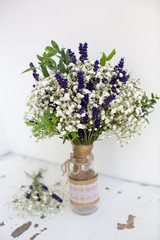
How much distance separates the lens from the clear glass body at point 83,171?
3.14 ft

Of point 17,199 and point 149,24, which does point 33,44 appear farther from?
point 17,199

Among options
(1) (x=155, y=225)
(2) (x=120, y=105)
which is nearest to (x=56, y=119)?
(2) (x=120, y=105)

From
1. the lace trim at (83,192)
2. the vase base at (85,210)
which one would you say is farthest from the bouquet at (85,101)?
the vase base at (85,210)

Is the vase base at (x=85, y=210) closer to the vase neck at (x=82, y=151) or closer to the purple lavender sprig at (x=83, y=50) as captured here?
the vase neck at (x=82, y=151)

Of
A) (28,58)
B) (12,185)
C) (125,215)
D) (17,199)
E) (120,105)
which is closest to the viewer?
(120,105)

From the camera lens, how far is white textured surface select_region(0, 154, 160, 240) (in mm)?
870

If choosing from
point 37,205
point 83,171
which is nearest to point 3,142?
point 37,205

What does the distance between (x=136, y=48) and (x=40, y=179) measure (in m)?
0.89

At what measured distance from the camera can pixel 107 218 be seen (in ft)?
3.13

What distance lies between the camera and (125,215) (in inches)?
37.9

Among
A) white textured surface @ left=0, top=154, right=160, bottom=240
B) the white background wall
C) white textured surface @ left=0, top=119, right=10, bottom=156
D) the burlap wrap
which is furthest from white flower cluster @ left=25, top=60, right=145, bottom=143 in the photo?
white textured surface @ left=0, top=119, right=10, bottom=156

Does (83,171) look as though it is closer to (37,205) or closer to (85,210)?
(85,210)

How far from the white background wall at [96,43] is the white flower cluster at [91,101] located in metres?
0.24

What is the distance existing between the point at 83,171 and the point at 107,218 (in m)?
0.22
